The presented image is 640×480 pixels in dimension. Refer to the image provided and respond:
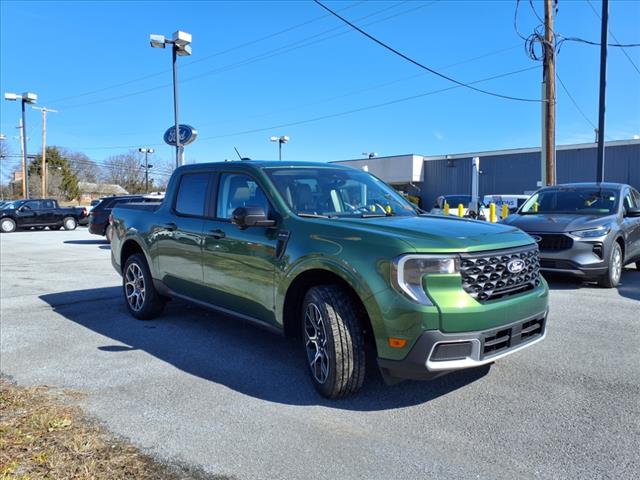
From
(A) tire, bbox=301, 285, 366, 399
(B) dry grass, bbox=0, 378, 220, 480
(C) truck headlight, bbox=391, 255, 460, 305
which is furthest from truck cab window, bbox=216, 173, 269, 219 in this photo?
(B) dry grass, bbox=0, 378, 220, 480

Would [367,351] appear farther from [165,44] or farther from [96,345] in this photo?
[165,44]

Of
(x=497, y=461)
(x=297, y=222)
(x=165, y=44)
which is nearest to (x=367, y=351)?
(x=297, y=222)

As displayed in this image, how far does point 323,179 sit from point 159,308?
2810 mm

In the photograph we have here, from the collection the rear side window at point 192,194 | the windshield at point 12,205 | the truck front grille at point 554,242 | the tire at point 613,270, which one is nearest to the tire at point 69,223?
the windshield at point 12,205

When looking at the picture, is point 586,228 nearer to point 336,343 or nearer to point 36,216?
point 336,343

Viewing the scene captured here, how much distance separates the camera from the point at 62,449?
9.95 ft

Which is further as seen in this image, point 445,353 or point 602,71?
point 602,71

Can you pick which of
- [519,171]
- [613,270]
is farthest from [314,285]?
[519,171]

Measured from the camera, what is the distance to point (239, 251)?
4.51 meters

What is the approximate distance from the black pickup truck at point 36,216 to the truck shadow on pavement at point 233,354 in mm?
21526

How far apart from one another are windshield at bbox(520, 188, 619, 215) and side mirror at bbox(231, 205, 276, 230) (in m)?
6.36

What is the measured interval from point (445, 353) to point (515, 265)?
899mm

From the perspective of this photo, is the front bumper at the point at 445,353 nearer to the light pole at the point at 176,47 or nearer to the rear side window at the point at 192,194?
the rear side window at the point at 192,194

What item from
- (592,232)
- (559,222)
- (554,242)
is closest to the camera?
(592,232)
